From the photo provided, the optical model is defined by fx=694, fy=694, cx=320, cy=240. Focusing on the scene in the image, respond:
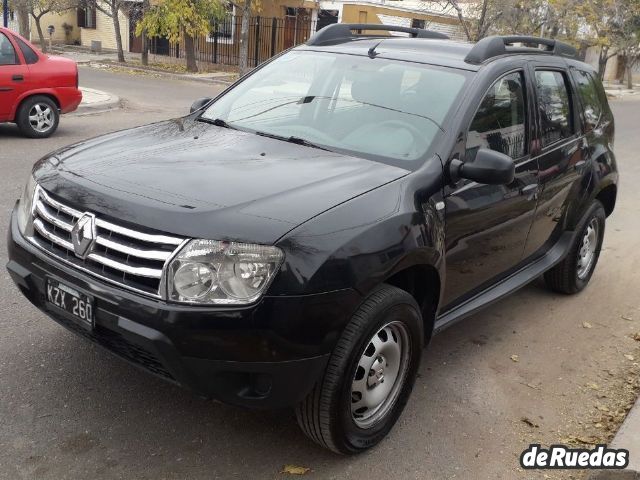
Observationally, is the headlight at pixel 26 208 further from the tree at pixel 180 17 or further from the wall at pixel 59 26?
the wall at pixel 59 26

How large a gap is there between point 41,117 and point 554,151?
27.5 feet

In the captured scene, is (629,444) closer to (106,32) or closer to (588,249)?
(588,249)

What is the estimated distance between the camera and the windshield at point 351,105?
3.67 metres

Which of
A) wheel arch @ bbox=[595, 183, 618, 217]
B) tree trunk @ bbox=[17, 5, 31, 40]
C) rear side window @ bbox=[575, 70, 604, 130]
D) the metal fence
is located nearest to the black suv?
rear side window @ bbox=[575, 70, 604, 130]

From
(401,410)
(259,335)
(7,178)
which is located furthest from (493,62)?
(7,178)

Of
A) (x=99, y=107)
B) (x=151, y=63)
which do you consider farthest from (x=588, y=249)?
(x=151, y=63)

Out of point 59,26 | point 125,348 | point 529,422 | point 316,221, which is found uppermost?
point 316,221

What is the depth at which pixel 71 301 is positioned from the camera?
9.61ft

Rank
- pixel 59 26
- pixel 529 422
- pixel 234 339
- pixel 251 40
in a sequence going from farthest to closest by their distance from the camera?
pixel 59 26, pixel 251 40, pixel 529 422, pixel 234 339

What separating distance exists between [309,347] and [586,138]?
3.25 m

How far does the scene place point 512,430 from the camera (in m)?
3.59

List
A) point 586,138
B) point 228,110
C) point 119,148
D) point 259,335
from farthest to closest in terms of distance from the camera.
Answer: point 586,138, point 228,110, point 119,148, point 259,335

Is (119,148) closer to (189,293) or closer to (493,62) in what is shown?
(189,293)

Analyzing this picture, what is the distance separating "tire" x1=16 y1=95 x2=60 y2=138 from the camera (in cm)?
1023
